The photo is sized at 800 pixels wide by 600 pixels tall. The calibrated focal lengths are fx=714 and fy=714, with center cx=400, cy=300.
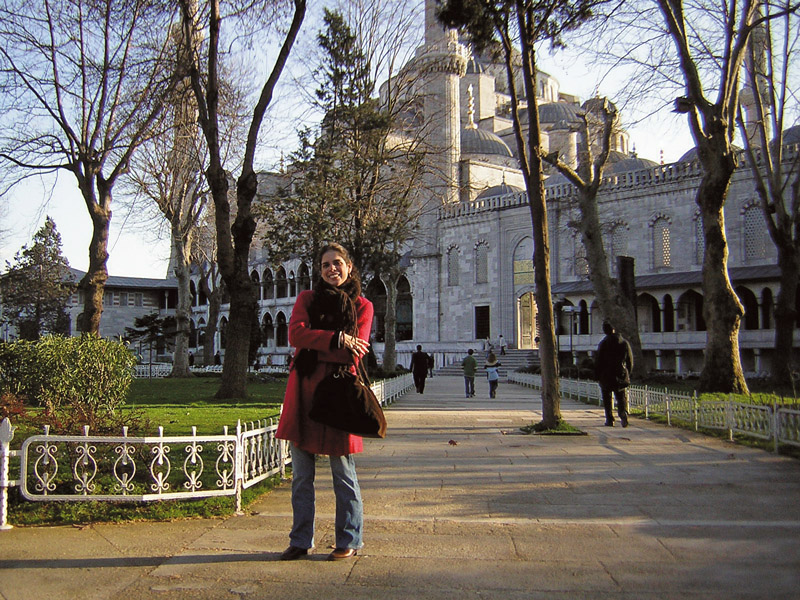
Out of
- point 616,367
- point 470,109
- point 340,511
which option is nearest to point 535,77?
point 616,367

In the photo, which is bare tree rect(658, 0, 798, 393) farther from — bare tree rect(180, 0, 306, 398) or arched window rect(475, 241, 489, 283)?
arched window rect(475, 241, 489, 283)

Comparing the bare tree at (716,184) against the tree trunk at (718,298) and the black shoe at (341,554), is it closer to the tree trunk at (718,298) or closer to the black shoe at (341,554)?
the tree trunk at (718,298)

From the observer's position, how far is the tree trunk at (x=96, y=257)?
15.2m

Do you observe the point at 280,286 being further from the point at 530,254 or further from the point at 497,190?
the point at 530,254

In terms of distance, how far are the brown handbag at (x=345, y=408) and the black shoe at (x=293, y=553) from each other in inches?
29.2

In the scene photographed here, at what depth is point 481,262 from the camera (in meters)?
44.6

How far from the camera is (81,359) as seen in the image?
7.63 meters

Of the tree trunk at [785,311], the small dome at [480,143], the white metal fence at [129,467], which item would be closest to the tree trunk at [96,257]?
the white metal fence at [129,467]

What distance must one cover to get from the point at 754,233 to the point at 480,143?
23868 mm

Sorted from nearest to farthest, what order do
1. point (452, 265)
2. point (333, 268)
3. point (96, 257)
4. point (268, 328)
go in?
point (333, 268)
point (96, 257)
point (452, 265)
point (268, 328)

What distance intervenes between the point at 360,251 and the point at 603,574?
1537 centimetres

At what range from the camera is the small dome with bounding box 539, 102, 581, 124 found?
56281 millimetres

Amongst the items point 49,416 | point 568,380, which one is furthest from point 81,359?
point 568,380

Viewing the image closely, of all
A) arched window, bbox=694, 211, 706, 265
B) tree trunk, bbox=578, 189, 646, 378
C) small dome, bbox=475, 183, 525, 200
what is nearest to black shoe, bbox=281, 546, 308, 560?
tree trunk, bbox=578, 189, 646, 378
